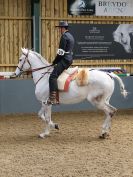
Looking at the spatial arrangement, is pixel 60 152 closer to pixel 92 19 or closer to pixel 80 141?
pixel 80 141

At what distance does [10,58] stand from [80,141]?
16.0 feet

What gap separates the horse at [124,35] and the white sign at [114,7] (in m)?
0.40

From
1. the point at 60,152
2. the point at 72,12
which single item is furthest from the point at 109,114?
the point at 72,12

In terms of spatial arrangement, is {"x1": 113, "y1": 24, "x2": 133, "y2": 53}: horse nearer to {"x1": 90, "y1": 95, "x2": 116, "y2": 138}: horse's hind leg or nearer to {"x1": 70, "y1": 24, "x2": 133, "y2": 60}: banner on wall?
{"x1": 70, "y1": 24, "x2": 133, "y2": 60}: banner on wall

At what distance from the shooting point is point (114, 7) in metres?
13.9

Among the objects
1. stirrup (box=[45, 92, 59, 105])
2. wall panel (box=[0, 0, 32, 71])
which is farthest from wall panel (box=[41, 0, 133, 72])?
stirrup (box=[45, 92, 59, 105])

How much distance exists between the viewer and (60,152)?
8.05 metres

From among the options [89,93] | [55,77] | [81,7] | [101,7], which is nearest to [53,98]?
[55,77]

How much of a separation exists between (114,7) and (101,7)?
0.43 metres

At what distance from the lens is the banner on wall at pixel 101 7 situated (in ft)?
44.2

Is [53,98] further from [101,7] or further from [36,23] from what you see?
[101,7]

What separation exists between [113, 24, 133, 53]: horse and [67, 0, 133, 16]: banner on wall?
0.40m

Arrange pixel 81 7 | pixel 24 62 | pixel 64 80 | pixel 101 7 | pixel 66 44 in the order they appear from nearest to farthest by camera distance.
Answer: pixel 66 44
pixel 64 80
pixel 24 62
pixel 81 7
pixel 101 7

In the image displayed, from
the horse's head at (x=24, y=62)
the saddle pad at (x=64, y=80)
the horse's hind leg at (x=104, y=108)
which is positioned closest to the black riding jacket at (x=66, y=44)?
the saddle pad at (x=64, y=80)
